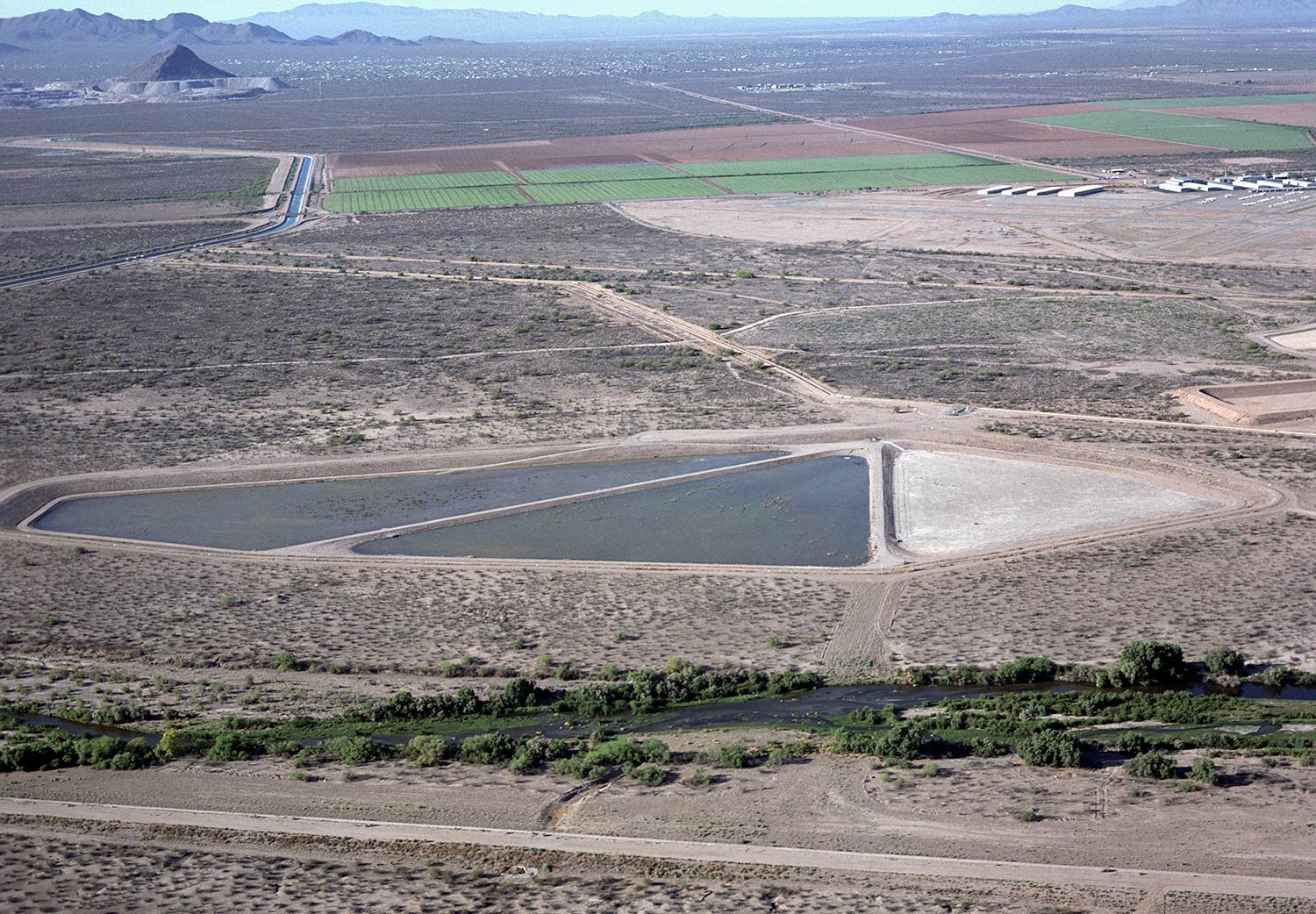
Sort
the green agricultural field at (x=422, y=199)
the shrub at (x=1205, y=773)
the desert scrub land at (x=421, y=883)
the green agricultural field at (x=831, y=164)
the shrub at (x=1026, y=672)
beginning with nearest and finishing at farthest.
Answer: the desert scrub land at (x=421, y=883) < the shrub at (x=1205, y=773) < the shrub at (x=1026, y=672) < the green agricultural field at (x=422, y=199) < the green agricultural field at (x=831, y=164)

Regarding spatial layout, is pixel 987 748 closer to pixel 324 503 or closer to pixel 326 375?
pixel 324 503

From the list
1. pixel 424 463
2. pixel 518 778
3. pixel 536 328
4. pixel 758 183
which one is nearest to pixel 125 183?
pixel 758 183

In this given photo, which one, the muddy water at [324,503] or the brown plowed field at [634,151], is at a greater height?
the brown plowed field at [634,151]

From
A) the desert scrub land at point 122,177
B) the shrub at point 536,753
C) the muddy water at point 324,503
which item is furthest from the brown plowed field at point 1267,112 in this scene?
the shrub at point 536,753

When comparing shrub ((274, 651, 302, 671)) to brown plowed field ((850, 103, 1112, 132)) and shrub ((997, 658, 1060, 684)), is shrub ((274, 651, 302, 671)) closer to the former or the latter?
shrub ((997, 658, 1060, 684))

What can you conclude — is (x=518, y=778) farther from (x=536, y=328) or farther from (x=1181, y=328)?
(x=1181, y=328)

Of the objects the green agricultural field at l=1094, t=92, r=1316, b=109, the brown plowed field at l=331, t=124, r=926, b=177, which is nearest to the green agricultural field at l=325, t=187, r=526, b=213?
the brown plowed field at l=331, t=124, r=926, b=177

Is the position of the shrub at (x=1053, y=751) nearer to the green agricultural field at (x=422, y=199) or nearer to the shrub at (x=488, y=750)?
the shrub at (x=488, y=750)

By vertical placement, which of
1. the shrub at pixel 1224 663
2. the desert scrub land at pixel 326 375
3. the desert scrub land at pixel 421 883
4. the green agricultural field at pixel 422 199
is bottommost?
the desert scrub land at pixel 421 883
